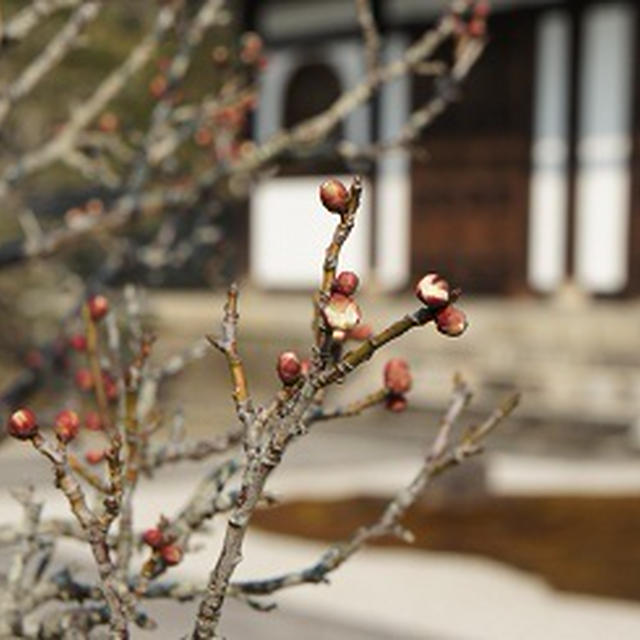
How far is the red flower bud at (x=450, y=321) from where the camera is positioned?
169 cm

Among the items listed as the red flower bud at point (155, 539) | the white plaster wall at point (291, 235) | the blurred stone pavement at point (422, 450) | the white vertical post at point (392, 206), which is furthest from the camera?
the white plaster wall at point (291, 235)

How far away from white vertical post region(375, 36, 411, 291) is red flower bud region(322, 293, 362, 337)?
15.2 metres

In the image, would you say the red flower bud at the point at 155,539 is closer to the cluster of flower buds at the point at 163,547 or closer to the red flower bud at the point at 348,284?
the cluster of flower buds at the point at 163,547

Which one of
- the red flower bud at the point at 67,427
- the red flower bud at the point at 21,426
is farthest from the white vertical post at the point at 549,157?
the red flower bud at the point at 21,426

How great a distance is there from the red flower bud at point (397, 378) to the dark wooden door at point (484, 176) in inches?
534

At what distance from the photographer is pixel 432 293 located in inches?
65.5

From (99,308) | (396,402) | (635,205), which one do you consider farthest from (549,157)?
(396,402)

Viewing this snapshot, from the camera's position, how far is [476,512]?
1013 centimetres

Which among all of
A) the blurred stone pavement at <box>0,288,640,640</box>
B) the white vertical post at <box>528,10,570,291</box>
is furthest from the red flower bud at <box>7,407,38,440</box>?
the white vertical post at <box>528,10,570,291</box>

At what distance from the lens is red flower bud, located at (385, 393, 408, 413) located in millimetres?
2576

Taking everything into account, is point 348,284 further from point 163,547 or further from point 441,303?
point 163,547

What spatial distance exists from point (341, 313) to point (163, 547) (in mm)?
911

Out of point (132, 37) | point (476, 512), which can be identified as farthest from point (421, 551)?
point (132, 37)

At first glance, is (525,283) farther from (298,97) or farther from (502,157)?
(298,97)
